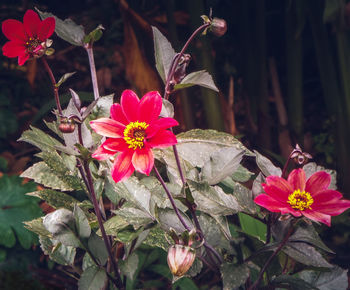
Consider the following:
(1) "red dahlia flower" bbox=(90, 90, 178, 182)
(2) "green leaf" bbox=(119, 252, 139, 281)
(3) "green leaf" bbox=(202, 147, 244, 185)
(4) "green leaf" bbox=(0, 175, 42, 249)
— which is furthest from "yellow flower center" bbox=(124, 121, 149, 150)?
(4) "green leaf" bbox=(0, 175, 42, 249)

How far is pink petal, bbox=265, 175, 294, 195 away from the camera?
485 millimetres

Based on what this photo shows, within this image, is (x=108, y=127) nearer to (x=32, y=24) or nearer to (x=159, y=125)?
(x=159, y=125)

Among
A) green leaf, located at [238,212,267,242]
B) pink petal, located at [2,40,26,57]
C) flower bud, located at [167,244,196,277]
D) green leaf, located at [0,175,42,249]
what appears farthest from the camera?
green leaf, located at [0,175,42,249]

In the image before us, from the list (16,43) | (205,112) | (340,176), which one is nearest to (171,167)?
(16,43)

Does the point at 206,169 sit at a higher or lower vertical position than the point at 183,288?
higher

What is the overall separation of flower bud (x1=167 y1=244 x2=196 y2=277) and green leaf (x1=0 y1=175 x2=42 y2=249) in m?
0.65

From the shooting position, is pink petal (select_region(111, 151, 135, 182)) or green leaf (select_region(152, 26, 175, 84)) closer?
pink petal (select_region(111, 151, 135, 182))

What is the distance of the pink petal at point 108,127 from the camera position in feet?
1.55

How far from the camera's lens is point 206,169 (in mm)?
546

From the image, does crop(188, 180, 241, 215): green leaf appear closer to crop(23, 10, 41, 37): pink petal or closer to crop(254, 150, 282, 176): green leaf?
crop(254, 150, 282, 176): green leaf

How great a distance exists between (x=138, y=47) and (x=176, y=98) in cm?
16

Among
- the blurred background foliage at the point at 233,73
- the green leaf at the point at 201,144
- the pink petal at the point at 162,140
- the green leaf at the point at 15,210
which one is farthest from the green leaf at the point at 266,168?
the green leaf at the point at 15,210

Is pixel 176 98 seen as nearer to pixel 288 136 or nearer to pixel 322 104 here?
pixel 288 136

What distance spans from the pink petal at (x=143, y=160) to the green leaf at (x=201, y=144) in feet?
0.49
